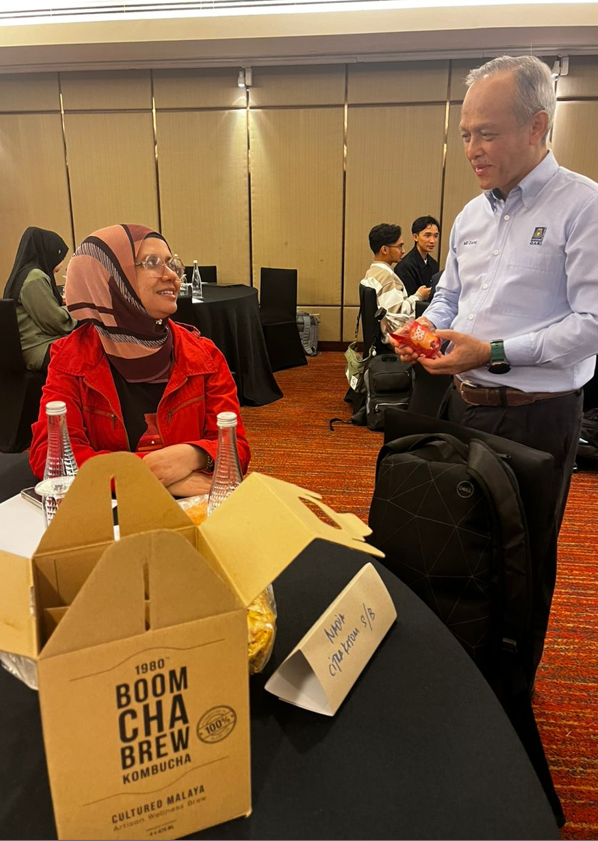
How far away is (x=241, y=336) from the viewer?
5.01 metres

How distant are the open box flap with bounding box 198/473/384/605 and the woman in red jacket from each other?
82cm

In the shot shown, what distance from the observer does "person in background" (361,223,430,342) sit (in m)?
4.61

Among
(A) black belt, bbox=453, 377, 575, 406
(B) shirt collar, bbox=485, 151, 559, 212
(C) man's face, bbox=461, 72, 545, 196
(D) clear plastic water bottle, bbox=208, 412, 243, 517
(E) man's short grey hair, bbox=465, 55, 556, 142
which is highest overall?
(E) man's short grey hair, bbox=465, 55, 556, 142

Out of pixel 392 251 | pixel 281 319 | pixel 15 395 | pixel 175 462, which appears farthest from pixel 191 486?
pixel 281 319

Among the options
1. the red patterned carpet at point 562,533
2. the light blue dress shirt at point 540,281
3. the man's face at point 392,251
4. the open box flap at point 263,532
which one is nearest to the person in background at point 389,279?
the man's face at point 392,251

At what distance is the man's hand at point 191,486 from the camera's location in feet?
4.67

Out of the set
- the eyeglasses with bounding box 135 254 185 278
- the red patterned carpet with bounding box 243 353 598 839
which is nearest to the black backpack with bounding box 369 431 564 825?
the red patterned carpet with bounding box 243 353 598 839

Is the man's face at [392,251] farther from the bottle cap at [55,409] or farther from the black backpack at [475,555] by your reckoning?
the bottle cap at [55,409]

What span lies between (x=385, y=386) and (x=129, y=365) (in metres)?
2.99

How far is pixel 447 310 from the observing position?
198cm

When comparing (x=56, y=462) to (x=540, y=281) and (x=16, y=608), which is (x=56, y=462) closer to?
(x=16, y=608)

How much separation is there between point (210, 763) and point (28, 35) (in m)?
6.93

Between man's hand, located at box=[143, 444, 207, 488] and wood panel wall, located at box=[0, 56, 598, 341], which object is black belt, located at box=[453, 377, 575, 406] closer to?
man's hand, located at box=[143, 444, 207, 488]

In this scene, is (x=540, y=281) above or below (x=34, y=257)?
above
